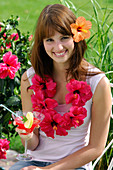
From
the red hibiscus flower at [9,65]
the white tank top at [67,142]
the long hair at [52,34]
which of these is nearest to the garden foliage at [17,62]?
the red hibiscus flower at [9,65]

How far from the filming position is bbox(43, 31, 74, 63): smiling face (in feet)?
7.00

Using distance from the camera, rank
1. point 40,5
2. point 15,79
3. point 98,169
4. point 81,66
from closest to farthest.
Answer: point 81,66
point 98,169
point 15,79
point 40,5

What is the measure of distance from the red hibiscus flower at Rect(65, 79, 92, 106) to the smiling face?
0.16 m

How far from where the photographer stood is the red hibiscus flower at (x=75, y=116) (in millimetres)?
2191

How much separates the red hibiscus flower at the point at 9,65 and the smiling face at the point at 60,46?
66 cm

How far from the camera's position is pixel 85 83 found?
2.21 metres

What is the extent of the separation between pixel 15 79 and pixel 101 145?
44.4 inches

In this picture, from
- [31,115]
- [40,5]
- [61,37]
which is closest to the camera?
[31,115]

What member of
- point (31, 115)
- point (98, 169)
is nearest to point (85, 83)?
point (31, 115)

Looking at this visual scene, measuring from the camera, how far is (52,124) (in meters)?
2.27

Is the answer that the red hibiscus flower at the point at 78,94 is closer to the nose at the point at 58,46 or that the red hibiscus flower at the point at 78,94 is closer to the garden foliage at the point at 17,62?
the nose at the point at 58,46

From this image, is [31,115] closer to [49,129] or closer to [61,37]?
[49,129]

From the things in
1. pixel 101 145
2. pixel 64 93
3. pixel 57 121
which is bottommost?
pixel 101 145

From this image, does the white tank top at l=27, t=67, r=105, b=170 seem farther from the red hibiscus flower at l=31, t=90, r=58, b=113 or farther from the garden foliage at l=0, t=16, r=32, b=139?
the garden foliage at l=0, t=16, r=32, b=139
